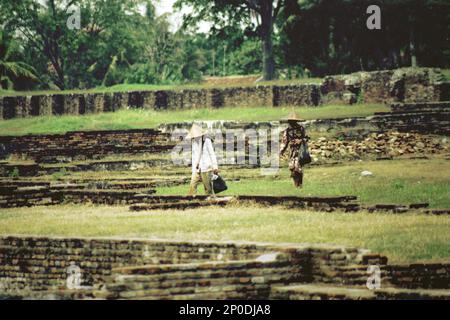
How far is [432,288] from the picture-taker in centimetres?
947

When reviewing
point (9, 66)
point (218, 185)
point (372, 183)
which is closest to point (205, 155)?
point (218, 185)

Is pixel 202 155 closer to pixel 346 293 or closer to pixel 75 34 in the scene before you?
pixel 346 293

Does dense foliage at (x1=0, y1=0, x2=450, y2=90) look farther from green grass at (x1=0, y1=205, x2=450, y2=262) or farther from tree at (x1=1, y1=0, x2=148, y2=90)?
green grass at (x1=0, y1=205, x2=450, y2=262)

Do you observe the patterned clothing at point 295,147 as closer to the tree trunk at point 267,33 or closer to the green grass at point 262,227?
the green grass at point 262,227

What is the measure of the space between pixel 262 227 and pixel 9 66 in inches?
972

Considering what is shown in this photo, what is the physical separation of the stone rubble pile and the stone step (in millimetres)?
11010

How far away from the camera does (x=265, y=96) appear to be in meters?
29.3

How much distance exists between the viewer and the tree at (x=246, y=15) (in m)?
35.0

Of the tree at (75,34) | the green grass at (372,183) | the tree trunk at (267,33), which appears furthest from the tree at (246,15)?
the green grass at (372,183)

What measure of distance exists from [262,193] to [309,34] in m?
18.4

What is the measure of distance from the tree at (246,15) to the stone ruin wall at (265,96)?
5.67 metres
